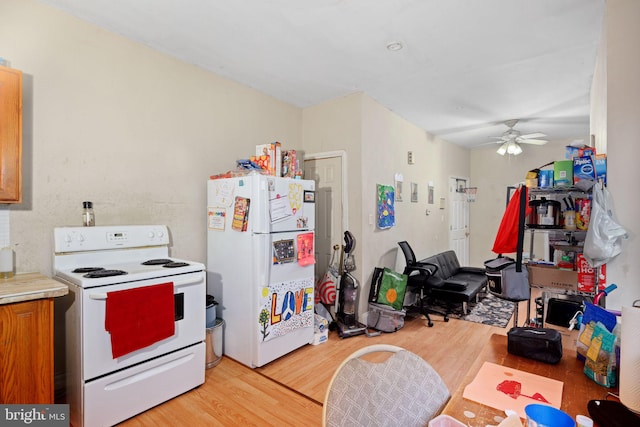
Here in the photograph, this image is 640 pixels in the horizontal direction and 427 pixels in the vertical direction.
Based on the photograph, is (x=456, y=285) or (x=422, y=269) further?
(x=456, y=285)

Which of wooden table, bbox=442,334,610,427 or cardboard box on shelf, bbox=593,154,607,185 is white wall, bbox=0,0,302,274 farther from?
cardboard box on shelf, bbox=593,154,607,185

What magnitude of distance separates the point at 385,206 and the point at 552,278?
1897 mm

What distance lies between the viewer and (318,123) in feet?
13.2

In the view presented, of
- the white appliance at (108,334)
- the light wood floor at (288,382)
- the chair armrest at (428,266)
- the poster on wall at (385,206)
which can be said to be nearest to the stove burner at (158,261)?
the white appliance at (108,334)

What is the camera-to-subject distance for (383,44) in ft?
8.74

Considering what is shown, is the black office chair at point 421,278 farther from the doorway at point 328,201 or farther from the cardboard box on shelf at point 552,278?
the cardboard box on shelf at point 552,278

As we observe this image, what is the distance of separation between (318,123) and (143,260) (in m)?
2.49

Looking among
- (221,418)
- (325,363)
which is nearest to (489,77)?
(325,363)

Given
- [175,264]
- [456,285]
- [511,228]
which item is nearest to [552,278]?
[511,228]

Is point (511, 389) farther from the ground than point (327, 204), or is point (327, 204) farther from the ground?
point (327, 204)

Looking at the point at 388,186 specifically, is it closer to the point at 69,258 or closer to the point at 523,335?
Result: the point at 523,335

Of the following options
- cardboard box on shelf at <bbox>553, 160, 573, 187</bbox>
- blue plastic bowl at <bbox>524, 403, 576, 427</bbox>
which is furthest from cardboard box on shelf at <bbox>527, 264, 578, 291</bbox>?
blue plastic bowl at <bbox>524, 403, 576, 427</bbox>

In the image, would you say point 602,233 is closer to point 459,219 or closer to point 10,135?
point 10,135

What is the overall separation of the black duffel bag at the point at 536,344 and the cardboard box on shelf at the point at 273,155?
2.22 meters
